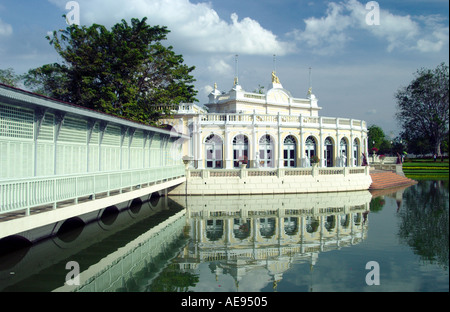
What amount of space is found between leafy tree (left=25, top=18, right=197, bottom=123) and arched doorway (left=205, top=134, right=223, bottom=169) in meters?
4.63

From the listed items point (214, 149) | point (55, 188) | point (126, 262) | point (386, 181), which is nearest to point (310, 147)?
point (386, 181)

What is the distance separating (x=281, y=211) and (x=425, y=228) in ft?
23.0

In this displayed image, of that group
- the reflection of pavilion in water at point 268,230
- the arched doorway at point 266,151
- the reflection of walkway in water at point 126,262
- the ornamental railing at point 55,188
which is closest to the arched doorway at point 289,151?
the arched doorway at point 266,151

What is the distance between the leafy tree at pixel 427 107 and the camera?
57.1 meters

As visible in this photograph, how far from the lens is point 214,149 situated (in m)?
31.3

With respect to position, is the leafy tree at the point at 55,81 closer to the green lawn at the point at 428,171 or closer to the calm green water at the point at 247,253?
the calm green water at the point at 247,253

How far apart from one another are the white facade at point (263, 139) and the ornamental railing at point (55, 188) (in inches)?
576

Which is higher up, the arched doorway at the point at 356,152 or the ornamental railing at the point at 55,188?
the arched doorway at the point at 356,152

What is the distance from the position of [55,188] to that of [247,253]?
6.40 m

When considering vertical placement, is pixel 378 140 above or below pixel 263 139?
above

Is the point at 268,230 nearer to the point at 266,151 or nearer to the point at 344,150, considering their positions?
the point at 266,151

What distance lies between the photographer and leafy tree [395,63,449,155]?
57.1 meters
